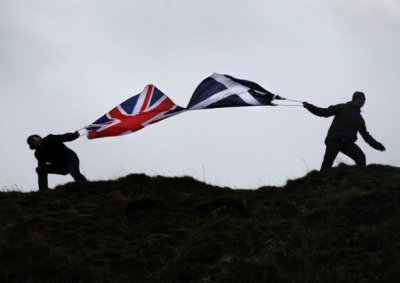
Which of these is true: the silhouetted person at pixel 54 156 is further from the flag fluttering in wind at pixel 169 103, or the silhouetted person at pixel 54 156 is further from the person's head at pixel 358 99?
the person's head at pixel 358 99

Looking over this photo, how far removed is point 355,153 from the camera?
54.1ft

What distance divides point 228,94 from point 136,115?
2389 millimetres

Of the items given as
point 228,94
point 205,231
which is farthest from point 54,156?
point 205,231

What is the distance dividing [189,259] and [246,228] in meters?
1.71

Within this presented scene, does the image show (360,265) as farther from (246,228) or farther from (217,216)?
(217,216)

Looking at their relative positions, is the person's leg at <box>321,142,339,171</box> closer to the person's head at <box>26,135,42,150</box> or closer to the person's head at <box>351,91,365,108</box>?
the person's head at <box>351,91,365,108</box>

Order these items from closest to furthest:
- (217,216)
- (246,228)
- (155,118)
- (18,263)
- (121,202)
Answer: (18,263) → (246,228) → (217,216) → (121,202) → (155,118)

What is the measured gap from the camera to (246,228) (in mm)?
12930

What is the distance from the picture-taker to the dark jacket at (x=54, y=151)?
56.0 ft

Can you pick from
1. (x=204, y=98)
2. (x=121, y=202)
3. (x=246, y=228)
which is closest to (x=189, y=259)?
(x=246, y=228)

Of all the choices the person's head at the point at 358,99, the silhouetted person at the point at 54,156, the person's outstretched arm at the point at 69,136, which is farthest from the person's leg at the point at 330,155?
the person's outstretched arm at the point at 69,136

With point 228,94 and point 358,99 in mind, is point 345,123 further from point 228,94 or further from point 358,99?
point 228,94

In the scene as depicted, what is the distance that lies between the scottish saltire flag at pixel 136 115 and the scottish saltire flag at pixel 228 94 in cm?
61

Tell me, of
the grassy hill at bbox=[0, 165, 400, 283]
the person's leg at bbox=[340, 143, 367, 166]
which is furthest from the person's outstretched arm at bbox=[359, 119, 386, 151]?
the grassy hill at bbox=[0, 165, 400, 283]
